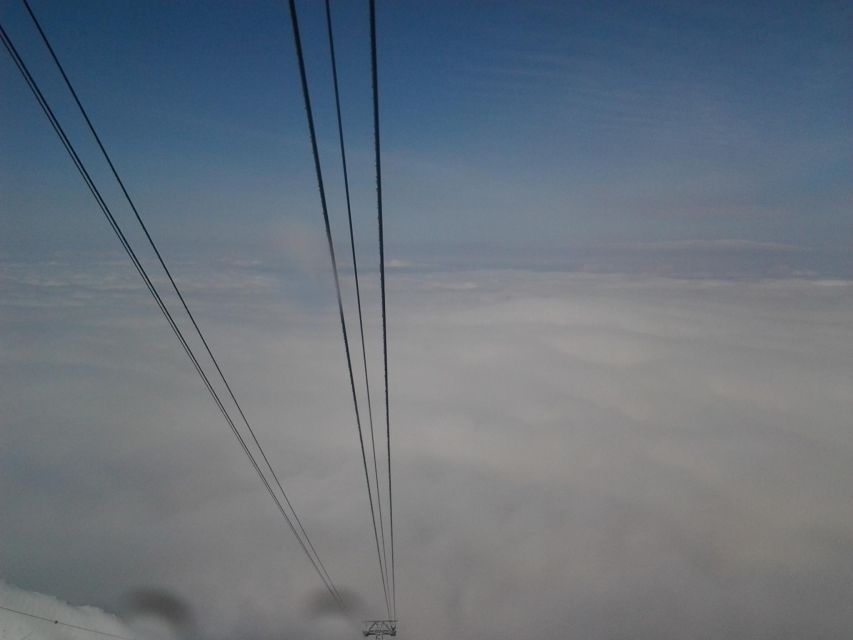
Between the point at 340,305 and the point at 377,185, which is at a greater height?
the point at 377,185

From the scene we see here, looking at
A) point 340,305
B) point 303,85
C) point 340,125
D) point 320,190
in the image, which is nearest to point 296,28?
point 303,85

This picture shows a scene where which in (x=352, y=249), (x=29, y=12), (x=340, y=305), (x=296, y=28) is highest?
(x=29, y=12)

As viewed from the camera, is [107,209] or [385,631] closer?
[107,209]

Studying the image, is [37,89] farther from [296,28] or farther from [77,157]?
[296,28]

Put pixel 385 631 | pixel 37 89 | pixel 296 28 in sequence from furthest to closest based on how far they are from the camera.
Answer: pixel 385 631 → pixel 37 89 → pixel 296 28

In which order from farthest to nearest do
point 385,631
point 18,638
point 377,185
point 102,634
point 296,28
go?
1. point 102,634
2. point 18,638
3. point 385,631
4. point 377,185
5. point 296,28

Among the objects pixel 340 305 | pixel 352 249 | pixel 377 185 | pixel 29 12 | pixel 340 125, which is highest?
pixel 29 12

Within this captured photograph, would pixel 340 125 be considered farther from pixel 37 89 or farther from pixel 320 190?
pixel 37 89

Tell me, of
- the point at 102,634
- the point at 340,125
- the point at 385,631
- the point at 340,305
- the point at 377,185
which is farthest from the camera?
the point at 102,634

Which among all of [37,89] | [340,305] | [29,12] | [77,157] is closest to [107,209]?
[77,157]
